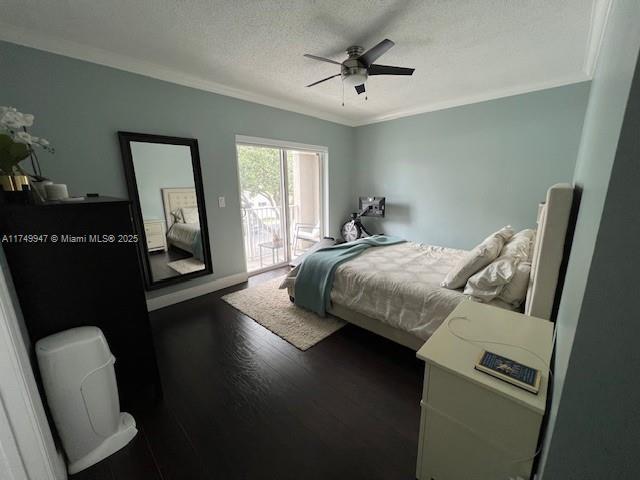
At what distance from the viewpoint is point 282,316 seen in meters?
2.69

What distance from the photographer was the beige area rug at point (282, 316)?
2350 millimetres

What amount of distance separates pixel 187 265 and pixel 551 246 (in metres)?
3.36

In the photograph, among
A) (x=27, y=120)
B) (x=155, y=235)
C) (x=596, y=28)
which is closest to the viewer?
(x=27, y=120)

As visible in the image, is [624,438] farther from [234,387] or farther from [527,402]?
[234,387]

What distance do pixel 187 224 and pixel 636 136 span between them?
132 inches

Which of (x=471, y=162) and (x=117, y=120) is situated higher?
(x=117, y=120)

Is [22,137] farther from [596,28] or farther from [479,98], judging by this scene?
[479,98]

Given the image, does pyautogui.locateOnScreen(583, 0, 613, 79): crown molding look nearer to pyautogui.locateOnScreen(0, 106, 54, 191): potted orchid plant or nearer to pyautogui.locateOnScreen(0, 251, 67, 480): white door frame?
pyautogui.locateOnScreen(0, 106, 54, 191): potted orchid plant

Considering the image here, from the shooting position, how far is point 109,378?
133 centimetres

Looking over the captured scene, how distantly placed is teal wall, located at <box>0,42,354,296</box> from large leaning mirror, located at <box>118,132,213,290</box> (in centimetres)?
10

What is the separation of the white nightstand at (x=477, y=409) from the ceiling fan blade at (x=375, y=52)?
1.91 m

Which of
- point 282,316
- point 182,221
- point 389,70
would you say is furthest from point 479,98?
point 182,221

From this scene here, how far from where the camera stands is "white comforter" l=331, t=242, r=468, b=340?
6.19 feet

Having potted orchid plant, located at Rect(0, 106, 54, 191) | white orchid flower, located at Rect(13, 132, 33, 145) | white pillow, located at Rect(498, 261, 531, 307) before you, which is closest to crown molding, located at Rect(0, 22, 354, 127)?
potted orchid plant, located at Rect(0, 106, 54, 191)
